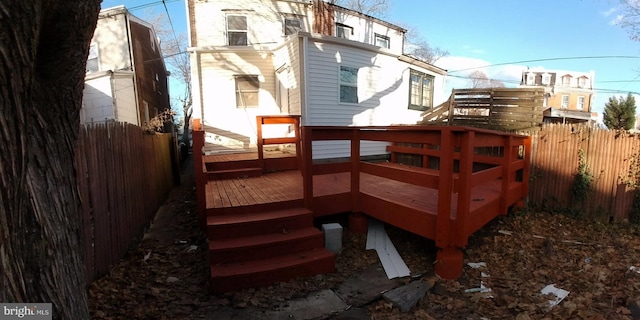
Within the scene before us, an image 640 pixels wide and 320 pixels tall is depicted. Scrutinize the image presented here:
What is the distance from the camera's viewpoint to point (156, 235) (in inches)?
184

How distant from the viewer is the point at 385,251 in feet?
12.5

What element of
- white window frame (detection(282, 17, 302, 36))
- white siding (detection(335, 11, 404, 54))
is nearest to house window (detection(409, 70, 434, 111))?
white siding (detection(335, 11, 404, 54))

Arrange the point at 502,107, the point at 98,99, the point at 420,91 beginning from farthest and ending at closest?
the point at 420,91 → the point at 98,99 → the point at 502,107

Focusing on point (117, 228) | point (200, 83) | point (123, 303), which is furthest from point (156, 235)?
point (200, 83)

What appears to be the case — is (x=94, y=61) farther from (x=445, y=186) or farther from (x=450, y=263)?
(x=450, y=263)

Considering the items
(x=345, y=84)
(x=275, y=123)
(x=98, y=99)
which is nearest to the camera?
(x=275, y=123)

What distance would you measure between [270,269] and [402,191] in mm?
2367

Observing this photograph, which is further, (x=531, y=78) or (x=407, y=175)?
(x=531, y=78)

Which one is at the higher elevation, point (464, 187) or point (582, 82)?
point (582, 82)

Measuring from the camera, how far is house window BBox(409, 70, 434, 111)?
34.9ft

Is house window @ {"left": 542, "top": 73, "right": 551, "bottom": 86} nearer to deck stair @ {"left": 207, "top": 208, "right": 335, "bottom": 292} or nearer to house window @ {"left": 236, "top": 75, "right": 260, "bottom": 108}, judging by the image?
house window @ {"left": 236, "top": 75, "right": 260, "bottom": 108}

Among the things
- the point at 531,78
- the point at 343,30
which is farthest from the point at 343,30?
the point at 531,78

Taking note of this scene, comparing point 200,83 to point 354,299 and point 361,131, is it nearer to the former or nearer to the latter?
point 361,131

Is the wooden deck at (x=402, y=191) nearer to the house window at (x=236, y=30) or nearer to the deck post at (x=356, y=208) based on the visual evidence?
the deck post at (x=356, y=208)
